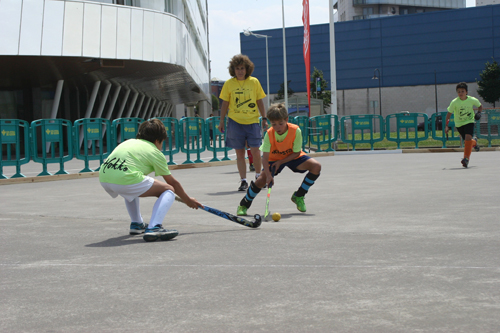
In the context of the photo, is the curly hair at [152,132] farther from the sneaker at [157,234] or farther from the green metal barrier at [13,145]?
the green metal barrier at [13,145]

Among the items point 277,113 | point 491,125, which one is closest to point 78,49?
point 491,125

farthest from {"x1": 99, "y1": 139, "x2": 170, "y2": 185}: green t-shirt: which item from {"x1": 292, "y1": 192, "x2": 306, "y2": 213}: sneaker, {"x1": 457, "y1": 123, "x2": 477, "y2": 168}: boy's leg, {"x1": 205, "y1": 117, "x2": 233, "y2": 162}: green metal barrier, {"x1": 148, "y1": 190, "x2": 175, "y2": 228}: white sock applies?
{"x1": 205, "y1": 117, "x2": 233, "y2": 162}: green metal barrier

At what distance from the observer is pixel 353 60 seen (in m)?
85.3

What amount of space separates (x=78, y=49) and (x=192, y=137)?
8949mm

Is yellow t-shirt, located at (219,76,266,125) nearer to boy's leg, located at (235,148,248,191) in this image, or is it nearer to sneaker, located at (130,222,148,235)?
boy's leg, located at (235,148,248,191)

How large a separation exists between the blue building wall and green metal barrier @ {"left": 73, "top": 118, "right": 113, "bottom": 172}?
Result: 71448 millimetres

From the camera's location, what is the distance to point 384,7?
11538 centimetres

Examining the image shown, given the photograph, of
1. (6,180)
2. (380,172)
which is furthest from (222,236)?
(6,180)

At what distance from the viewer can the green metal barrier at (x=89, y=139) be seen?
607 inches

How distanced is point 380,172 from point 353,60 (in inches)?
2985

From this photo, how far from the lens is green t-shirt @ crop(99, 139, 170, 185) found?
509cm

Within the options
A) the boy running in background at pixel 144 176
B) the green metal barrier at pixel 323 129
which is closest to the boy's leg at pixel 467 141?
the boy running in background at pixel 144 176

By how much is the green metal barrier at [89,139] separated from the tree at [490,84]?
64.2 metres

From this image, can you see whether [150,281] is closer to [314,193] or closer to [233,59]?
[314,193]
